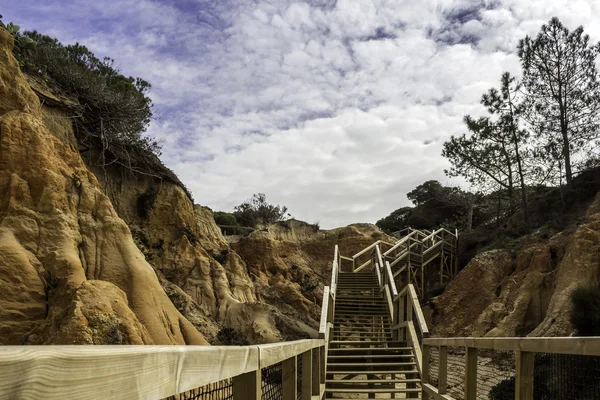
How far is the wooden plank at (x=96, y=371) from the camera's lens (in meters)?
0.78

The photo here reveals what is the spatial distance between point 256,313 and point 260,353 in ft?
45.5

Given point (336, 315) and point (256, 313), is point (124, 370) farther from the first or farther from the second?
point (256, 313)

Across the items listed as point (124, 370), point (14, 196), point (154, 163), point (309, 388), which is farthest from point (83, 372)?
point (154, 163)

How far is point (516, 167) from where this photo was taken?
82.7ft

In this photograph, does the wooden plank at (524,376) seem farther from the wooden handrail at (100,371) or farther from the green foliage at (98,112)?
the green foliage at (98,112)

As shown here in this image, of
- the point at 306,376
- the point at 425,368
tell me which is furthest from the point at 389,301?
the point at 306,376

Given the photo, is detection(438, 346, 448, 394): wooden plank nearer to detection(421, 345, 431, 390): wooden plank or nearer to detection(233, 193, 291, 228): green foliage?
detection(421, 345, 431, 390): wooden plank

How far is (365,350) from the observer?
33.0 feet

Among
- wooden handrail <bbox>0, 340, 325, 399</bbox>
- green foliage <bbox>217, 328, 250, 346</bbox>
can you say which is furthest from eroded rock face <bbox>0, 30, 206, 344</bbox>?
wooden handrail <bbox>0, 340, 325, 399</bbox>

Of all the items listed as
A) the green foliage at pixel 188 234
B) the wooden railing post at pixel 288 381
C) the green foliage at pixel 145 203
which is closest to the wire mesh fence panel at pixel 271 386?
the wooden railing post at pixel 288 381

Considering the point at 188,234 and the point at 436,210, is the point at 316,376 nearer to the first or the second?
the point at 188,234

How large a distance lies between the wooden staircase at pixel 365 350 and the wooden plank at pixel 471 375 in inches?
154

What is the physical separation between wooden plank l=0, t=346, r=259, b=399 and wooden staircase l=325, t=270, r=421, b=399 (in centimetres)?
722

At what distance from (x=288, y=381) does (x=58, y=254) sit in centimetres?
723
